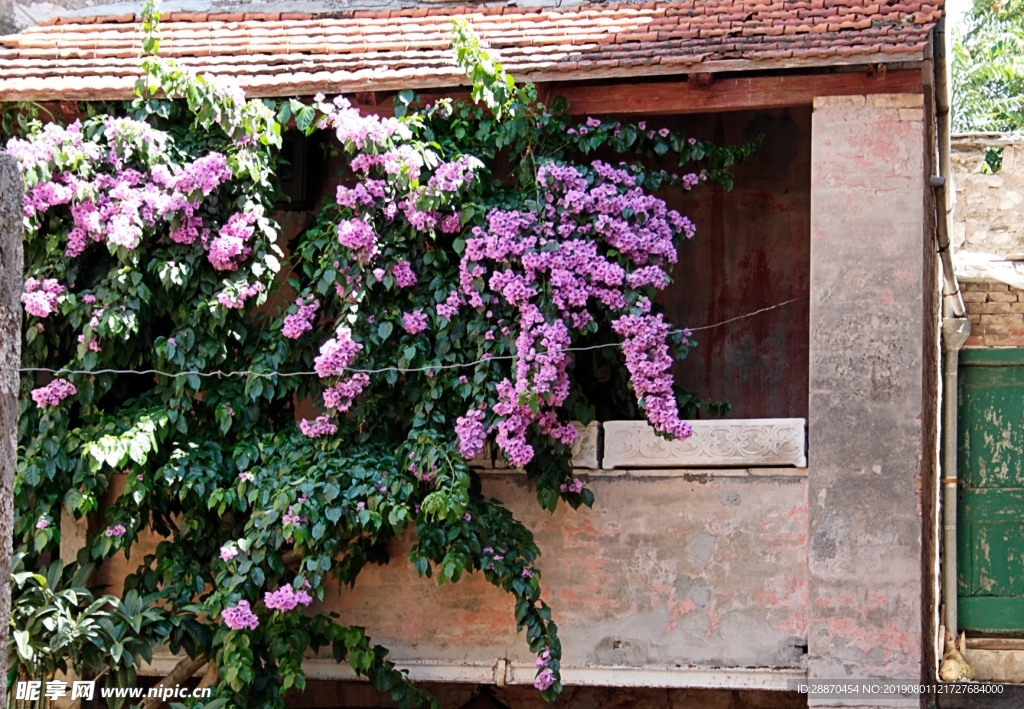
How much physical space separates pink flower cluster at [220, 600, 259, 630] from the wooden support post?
4758 millimetres

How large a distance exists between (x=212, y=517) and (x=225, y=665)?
1010 millimetres

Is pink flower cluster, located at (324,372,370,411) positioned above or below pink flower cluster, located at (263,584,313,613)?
above

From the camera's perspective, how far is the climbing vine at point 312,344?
25.0ft

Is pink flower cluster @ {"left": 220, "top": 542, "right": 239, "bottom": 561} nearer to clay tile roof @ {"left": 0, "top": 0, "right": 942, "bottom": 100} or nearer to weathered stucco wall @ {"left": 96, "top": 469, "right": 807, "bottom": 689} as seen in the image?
weathered stucco wall @ {"left": 96, "top": 469, "right": 807, "bottom": 689}

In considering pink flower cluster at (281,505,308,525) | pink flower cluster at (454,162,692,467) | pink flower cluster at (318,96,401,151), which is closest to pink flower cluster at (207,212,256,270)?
pink flower cluster at (318,96,401,151)

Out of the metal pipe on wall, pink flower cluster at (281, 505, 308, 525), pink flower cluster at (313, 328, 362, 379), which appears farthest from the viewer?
the metal pipe on wall

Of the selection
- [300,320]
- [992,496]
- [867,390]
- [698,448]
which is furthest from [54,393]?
[992,496]

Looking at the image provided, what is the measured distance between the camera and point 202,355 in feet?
26.5

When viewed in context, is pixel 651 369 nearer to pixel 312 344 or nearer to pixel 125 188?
pixel 312 344

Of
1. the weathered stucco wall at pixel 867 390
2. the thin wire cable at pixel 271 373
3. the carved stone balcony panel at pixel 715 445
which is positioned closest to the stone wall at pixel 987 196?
the weathered stucco wall at pixel 867 390

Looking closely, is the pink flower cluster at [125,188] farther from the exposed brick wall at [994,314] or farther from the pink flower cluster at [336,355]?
the exposed brick wall at [994,314]

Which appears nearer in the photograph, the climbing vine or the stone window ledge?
the climbing vine

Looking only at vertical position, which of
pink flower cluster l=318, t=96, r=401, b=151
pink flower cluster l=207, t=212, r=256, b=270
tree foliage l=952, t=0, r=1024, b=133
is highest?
tree foliage l=952, t=0, r=1024, b=133

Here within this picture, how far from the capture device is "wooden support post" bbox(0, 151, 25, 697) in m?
2.71
